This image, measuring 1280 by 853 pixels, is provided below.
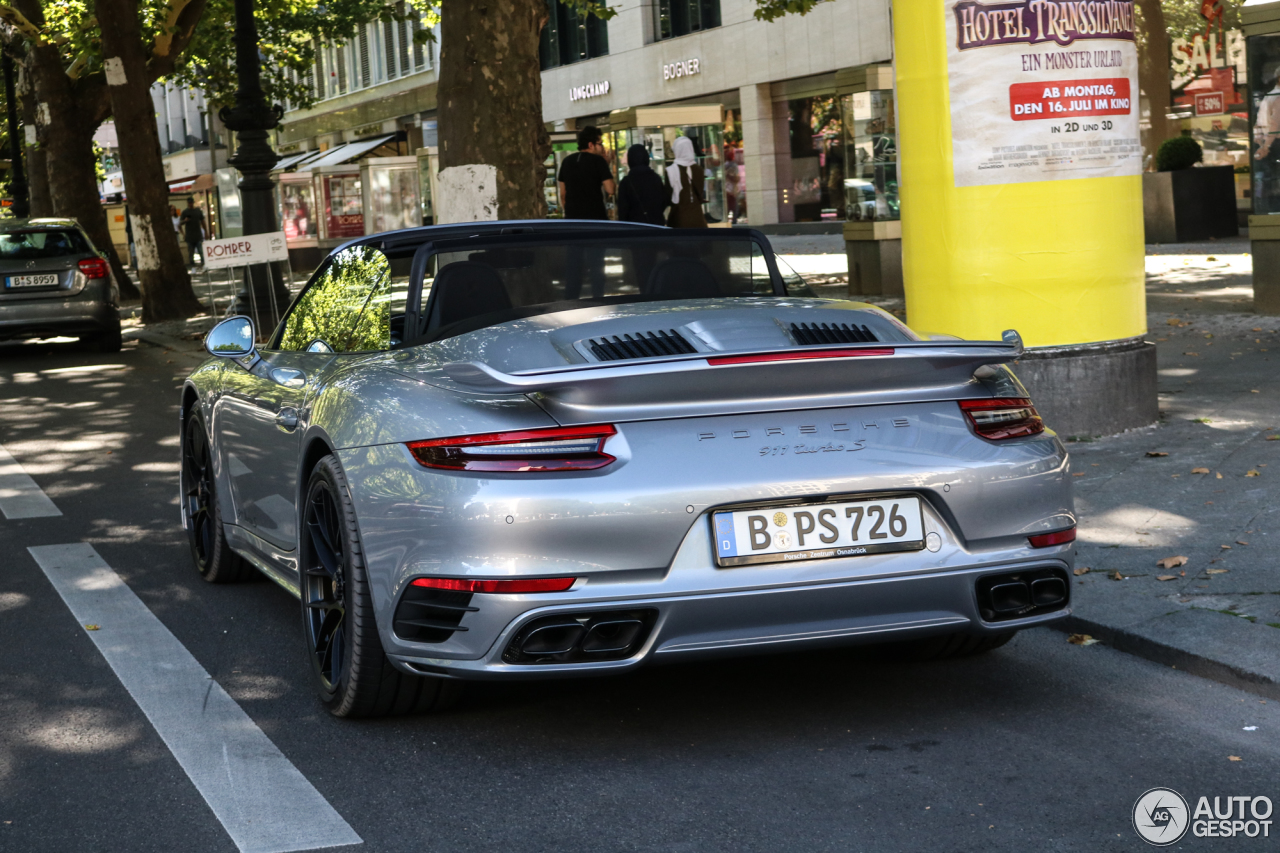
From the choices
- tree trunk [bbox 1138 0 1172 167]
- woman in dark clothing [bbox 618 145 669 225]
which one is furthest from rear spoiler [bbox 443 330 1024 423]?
tree trunk [bbox 1138 0 1172 167]

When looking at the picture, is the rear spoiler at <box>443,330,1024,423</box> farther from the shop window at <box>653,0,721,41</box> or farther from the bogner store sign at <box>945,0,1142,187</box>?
the shop window at <box>653,0,721,41</box>

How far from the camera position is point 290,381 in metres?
5.23

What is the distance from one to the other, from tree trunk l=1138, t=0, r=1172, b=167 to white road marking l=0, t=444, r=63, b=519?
1969 cm

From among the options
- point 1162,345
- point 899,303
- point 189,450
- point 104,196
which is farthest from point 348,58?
point 189,450

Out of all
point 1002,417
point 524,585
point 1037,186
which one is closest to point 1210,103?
point 1037,186

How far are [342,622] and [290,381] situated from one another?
1.03 m

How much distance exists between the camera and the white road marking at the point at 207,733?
3680mm

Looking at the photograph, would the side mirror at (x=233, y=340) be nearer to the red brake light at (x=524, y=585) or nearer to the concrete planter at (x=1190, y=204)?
the red brake light at (x=524, y=585)

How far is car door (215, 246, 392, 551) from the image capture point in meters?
5.04

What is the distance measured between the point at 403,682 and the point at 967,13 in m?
5.24

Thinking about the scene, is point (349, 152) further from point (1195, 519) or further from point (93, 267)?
point (1195, 519)

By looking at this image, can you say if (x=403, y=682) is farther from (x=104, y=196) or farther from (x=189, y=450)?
(x=104, y=196)

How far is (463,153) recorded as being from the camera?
11.9 metres

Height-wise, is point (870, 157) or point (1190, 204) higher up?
point (870, 157)
